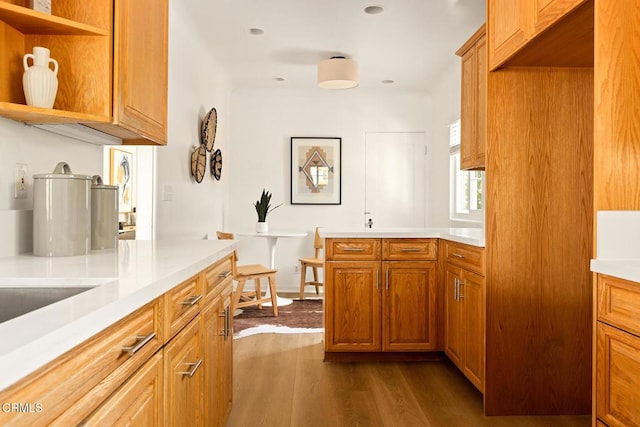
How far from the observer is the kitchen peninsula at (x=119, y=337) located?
66 cm

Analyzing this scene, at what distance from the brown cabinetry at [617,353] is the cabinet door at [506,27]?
3.89 ft

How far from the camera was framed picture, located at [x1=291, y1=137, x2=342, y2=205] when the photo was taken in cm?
593

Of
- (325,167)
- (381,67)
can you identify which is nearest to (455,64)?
(381,67)

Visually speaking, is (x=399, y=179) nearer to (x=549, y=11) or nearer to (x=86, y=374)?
(x=549, y=11)

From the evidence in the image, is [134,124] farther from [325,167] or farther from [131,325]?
[325,167]

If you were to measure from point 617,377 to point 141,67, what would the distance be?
77.7 inches

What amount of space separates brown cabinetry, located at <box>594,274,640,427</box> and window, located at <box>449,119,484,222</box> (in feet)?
9.87

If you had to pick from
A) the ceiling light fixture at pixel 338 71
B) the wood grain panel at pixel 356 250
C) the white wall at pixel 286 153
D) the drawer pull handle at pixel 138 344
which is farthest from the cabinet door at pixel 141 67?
the white wall at pixel 286 153

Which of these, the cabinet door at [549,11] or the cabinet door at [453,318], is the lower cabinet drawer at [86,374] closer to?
the cabinet door at [549,11]

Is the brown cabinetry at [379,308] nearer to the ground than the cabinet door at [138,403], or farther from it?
nearer to the ground

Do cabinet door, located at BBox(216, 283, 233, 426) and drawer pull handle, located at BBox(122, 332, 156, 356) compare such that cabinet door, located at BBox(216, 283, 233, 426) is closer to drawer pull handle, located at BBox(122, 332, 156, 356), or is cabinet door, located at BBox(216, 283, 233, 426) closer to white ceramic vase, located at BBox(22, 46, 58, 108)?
drawer pull handle, located at BBox(122, 332, 156, 356)

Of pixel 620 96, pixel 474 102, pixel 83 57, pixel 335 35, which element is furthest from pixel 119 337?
pixel 335 35

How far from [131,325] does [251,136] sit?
507 centimetres

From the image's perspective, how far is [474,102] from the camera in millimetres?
3025
